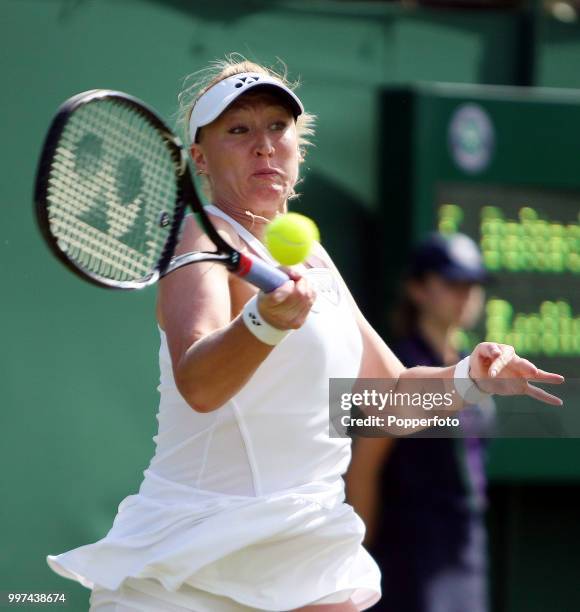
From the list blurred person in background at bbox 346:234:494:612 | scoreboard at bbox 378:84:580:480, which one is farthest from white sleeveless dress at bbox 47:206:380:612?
scoreboard at bbox 378:84:580:480

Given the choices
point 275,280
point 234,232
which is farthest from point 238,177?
point 275,280

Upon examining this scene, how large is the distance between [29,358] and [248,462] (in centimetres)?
194

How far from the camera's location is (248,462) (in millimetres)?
2395

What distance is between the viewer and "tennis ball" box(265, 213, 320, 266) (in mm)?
2225

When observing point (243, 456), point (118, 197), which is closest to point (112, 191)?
point (118, 197)

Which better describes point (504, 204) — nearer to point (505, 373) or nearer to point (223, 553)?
point (505, 373)

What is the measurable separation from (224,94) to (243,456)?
613mm

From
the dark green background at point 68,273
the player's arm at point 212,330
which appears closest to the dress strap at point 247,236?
the player's arm at point 212,330

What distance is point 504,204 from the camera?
5020 millimetres

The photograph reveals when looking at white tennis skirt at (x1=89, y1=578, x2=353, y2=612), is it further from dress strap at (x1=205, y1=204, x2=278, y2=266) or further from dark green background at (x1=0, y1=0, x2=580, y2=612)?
dark green background at (x1=0, y1=0, x2=580, y2=612)

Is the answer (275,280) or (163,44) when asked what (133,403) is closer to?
(163,44)

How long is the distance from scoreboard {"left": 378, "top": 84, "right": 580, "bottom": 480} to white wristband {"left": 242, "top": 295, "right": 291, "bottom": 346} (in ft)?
8.72

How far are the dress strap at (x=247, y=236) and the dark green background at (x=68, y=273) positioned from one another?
5.49 ft

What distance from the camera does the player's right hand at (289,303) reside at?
2158mm
